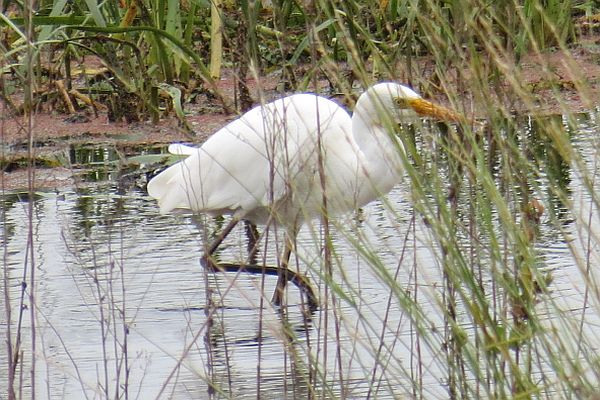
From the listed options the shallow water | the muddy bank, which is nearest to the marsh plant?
the shallow water

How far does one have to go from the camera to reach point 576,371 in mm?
1922

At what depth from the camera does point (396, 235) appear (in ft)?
16.4

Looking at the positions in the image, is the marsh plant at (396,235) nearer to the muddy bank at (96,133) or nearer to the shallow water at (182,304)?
the shallow water at (182,304)

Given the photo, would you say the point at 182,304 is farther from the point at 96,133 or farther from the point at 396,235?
the point at 96,133

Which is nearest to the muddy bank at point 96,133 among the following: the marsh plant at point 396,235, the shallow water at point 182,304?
the marsh plant at point 396,235

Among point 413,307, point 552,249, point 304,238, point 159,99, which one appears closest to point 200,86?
point 159,99

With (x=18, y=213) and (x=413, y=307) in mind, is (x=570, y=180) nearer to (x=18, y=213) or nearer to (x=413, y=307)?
(x=18, y=213)

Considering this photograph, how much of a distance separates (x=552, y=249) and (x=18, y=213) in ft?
8.41

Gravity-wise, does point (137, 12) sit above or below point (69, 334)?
above

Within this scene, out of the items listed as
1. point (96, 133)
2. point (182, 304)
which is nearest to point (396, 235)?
point (182, 304)

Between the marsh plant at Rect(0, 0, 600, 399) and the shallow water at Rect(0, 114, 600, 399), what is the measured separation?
0.06 feet

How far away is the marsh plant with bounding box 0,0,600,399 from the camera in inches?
82.9

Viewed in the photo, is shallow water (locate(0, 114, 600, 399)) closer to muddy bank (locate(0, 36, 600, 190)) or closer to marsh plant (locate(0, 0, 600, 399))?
marsh plant (locate(0, 0, 600, 399))

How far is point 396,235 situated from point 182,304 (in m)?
0.96
